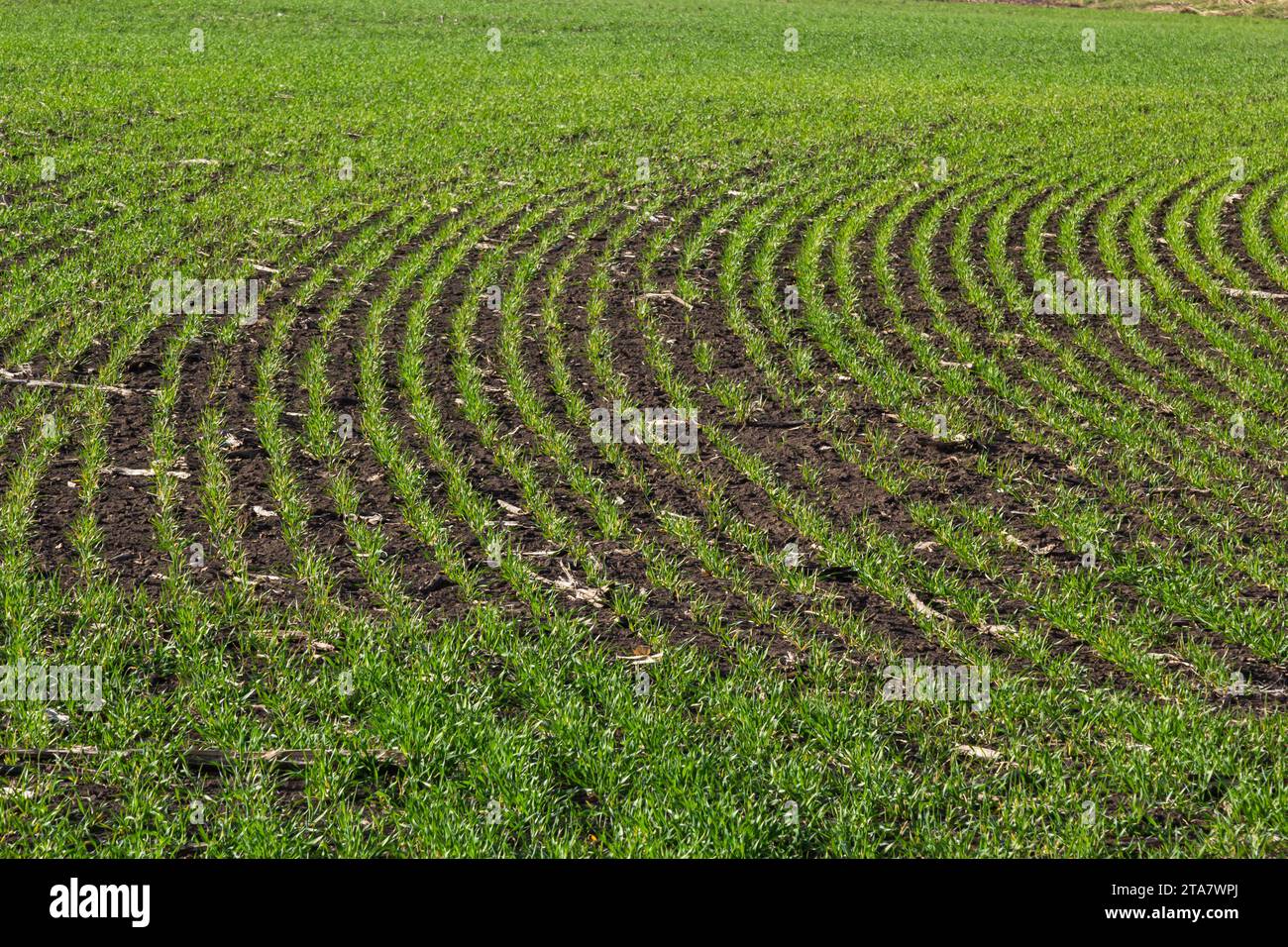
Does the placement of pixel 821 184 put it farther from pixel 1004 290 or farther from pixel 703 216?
pixel 1004 290

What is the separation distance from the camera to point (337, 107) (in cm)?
2467

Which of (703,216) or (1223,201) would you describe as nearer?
(703,216)

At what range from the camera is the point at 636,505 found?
8352 mm

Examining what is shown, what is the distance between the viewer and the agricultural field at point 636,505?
213 inches

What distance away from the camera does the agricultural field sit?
5.40 m

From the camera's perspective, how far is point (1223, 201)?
59.1 ft

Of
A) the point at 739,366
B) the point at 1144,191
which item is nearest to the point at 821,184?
the point at 1144,191
